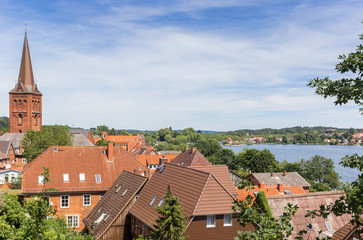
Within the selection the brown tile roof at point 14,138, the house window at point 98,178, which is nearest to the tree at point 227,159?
the brown tile roof at point 14,138

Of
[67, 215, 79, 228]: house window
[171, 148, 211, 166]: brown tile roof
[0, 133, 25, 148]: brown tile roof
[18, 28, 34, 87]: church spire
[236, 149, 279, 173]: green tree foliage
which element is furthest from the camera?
[236, 149, 279, 173]: green tree foliage

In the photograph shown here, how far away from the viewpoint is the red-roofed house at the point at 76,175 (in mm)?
29281

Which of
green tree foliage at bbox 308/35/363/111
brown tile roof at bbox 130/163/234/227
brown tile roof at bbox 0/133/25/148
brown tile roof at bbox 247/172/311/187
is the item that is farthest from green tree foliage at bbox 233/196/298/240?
brown tile roof at bbox 0/133/25/148

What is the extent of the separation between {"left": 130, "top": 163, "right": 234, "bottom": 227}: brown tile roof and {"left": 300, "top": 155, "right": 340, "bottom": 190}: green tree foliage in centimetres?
5316

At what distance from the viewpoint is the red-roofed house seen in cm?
2928


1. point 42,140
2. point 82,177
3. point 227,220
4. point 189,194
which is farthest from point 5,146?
point 227,220

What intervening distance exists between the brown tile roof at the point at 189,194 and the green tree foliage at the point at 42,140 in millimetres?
31233

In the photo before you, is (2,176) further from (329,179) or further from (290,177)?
(329,179)

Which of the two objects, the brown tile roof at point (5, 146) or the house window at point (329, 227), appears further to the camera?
→ the brown tile roof at point (5, 146)

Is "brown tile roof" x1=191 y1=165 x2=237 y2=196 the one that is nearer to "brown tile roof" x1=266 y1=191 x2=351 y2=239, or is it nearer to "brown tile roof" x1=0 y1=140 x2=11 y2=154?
"brown tile roof" x1=266 y1=191 x2=351 y2=239

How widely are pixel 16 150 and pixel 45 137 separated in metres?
27.7

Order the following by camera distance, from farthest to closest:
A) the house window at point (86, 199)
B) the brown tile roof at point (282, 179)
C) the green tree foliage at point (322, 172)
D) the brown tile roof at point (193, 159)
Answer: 1. the green tree foliage at point (322, 172)
2. the brown tile roof at point (282, 179)
3. the brown tile roof at point (193, 159)
4. the house window at point (86, 199)

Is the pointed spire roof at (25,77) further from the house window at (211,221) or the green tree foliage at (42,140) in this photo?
the house window at (211,221)

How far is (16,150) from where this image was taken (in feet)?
230
